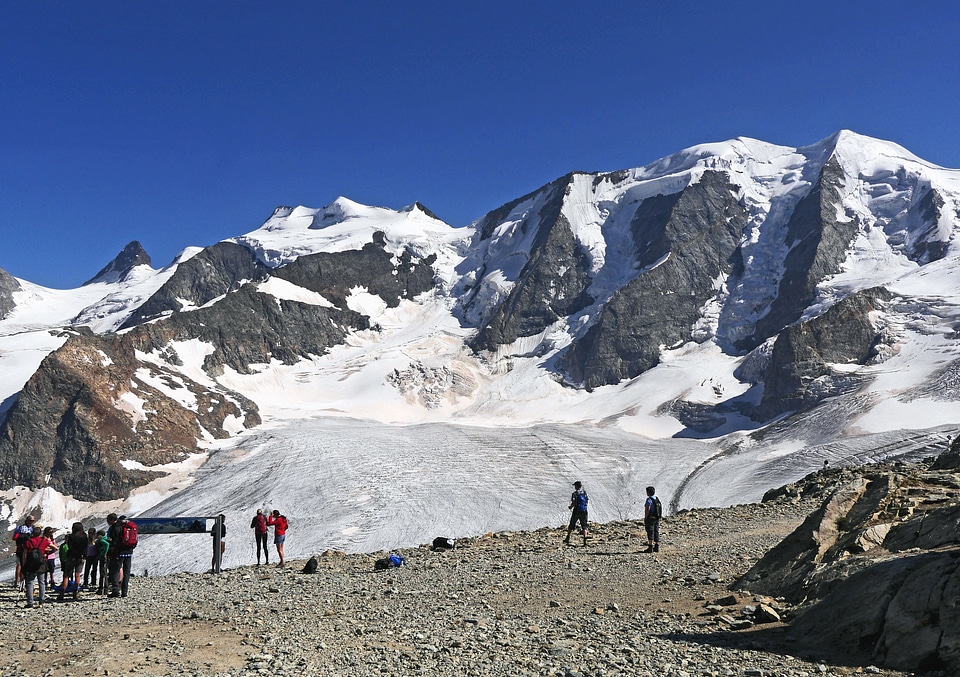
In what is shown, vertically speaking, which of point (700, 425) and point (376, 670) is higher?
point (700, 425)

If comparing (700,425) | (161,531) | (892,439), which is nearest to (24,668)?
(161,531)

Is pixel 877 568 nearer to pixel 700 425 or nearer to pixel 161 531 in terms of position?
pixel 161 531

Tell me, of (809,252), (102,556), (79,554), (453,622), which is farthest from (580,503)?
(809,252)

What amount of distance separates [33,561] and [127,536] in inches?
78.0

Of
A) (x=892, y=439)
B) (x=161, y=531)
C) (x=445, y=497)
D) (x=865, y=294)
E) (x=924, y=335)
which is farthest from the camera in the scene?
(x=865, y=294)

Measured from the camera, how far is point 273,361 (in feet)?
572

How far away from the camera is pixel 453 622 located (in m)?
14.5

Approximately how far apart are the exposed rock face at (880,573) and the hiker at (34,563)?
15.0m

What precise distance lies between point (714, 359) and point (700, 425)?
35584 millimetres

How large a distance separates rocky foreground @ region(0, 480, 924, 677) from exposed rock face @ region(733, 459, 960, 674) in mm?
468

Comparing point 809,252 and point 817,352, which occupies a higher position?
point 809,252

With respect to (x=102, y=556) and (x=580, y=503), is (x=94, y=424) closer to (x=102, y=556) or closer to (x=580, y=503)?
(x=102, y=556)

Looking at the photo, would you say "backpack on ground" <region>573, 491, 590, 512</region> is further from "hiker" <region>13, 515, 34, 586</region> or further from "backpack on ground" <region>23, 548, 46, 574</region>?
"hiker" <region>13, 515, 34, 586</region>

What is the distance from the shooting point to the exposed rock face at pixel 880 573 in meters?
10.2
